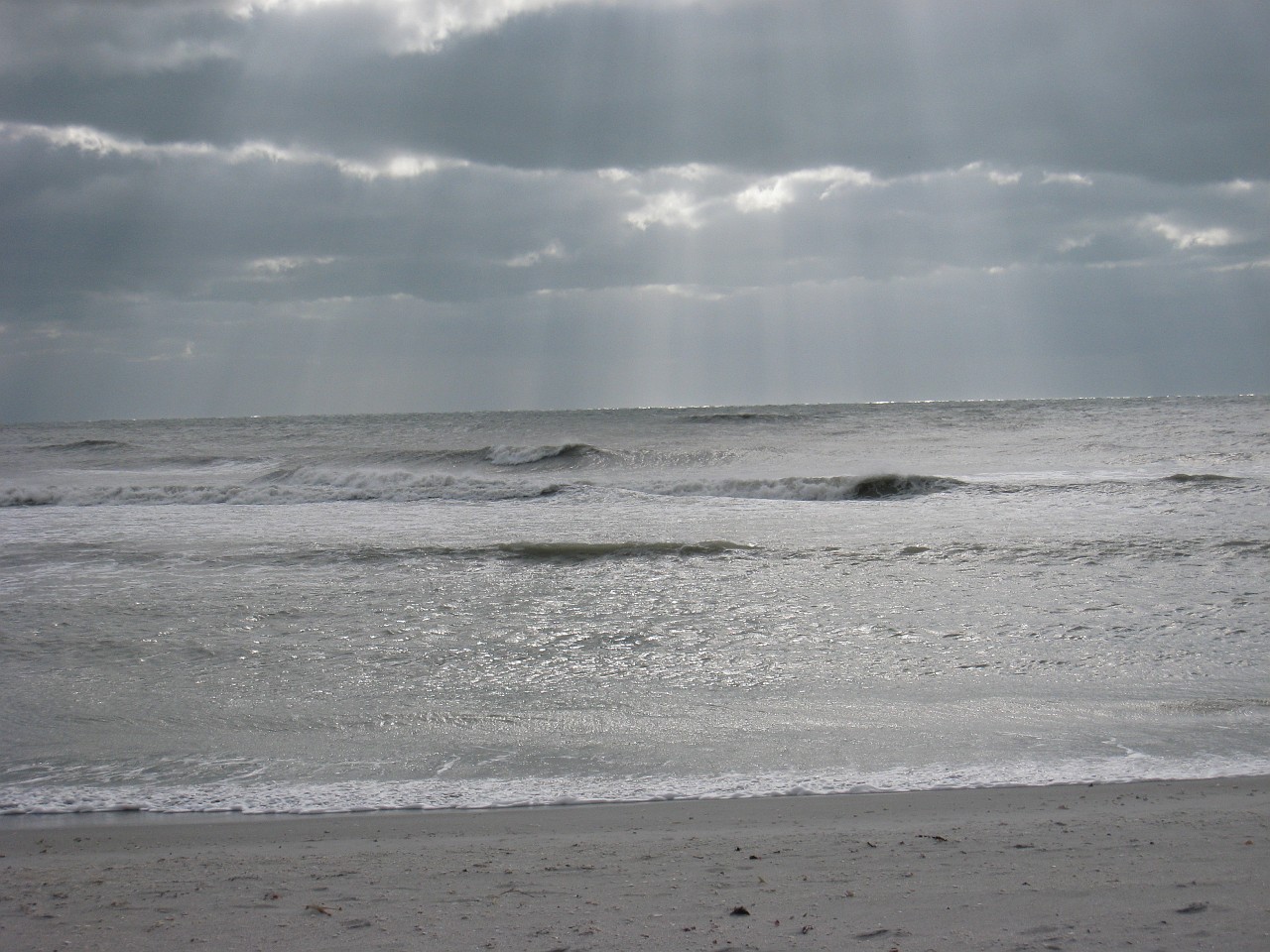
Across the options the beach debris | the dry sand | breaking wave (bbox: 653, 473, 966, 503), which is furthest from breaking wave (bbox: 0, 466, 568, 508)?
the beach debris

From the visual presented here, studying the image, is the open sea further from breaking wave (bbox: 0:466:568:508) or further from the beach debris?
breaking wave (bbox: 0:466:568:508)

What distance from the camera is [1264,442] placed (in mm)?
29797

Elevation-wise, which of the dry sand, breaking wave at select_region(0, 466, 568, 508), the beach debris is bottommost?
the dry sand

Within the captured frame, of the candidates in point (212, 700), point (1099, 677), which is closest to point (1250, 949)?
point (1099, 677)

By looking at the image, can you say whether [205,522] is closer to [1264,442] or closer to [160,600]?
[160,600]

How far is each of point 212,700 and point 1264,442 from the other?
32.9 m

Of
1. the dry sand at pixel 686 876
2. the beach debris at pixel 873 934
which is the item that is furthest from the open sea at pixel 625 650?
the beach debris at pixel 873 934

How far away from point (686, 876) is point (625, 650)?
3.77 metres

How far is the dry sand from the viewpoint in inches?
126

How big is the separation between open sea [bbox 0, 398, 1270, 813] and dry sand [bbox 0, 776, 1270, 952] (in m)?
0.32

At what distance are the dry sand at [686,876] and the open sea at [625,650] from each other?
32 centimetres

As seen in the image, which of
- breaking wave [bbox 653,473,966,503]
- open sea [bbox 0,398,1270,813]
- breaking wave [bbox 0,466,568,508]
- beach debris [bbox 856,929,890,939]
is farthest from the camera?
breaking wave [bbox 0,466,568,508]

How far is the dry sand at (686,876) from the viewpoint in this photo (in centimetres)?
319

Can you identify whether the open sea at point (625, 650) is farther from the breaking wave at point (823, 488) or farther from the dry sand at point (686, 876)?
the breaking wave at point (823, 488)
